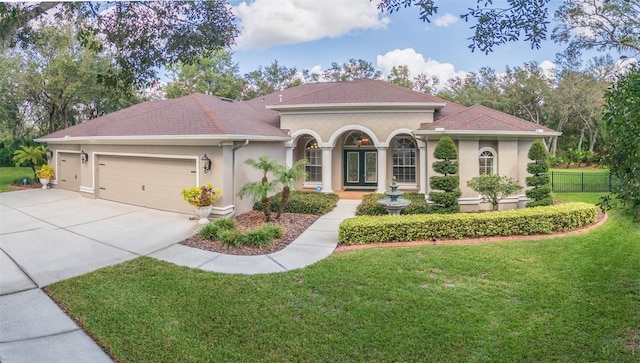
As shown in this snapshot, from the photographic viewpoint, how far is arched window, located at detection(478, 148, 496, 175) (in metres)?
11.5

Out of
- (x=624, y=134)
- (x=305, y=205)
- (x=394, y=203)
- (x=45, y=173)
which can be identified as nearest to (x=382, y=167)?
(x=305, y=205)

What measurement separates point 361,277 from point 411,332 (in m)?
1.58

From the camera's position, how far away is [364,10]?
4105 mm

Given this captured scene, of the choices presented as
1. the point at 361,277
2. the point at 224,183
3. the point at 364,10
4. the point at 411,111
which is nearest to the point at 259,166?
the point at 224,183

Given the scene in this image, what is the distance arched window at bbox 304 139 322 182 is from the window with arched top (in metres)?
1.30

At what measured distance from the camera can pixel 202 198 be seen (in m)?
9.12

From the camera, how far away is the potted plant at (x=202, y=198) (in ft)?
29.9

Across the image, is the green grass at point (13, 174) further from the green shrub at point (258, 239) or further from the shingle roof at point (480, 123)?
the shingle roof at point (480, 123)

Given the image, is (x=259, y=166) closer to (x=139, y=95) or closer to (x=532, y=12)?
(x=139, y=95)

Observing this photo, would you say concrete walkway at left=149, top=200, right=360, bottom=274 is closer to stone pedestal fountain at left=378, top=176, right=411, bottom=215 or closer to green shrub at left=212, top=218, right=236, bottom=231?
green shrub at left=212, top=218, right=236, bottom=231

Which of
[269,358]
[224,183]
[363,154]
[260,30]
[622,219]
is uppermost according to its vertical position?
[260,30]

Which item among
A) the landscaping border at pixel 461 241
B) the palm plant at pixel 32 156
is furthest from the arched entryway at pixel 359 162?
the palm plant at pixel 32 156

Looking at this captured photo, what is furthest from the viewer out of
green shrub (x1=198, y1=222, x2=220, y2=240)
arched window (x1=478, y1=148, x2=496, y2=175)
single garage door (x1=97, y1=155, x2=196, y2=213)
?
arched window (x1=478, y1=148, x2=496, y2=175)

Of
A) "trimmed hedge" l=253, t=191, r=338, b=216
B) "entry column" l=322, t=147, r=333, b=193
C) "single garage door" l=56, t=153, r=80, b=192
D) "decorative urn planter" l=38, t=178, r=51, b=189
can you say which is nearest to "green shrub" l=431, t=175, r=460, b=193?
"trimmed hedge" l=253, t=191, r=338, b=216
